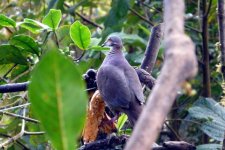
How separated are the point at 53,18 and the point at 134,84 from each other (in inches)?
10.2

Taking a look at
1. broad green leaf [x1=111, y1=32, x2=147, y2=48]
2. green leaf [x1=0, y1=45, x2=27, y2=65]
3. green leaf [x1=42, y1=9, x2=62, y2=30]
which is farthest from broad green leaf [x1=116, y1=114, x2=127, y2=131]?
broad green leaf [x1=111, y1=32, x2=147, y2=48]

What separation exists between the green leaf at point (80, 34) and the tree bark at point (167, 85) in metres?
0.87

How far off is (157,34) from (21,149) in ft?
2.35

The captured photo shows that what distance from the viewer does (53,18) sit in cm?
125

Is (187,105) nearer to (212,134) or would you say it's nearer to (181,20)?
(212,134)

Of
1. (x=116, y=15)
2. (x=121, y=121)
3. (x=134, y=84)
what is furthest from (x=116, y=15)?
(x=121, y=121)

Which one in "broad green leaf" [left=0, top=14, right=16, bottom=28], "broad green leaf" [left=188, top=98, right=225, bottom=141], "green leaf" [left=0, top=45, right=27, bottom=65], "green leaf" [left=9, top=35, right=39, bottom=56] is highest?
"broad green leaf" [left=0, top=14, right=16, bottom=28]

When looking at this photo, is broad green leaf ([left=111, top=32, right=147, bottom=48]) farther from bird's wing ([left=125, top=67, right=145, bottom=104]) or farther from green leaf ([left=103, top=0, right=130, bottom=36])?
bird's wing ([left=125, top=67, right=145, bottom=104])

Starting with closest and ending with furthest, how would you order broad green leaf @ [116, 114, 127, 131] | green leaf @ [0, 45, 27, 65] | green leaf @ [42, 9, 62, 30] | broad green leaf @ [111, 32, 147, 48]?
broad green leaf @ [116, 114, 127, 131] → green leaf @ [42, 9, 62, 30] → green leaf @ [0, 45, 27, 65] → broad green leaf @ [111, 32, 147, 48]

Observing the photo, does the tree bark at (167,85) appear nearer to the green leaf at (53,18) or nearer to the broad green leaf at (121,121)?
the broad green leaf at (121,121)

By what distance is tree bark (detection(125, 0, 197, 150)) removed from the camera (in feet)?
0.78

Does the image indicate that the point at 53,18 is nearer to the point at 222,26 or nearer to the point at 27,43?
the point at 27,43

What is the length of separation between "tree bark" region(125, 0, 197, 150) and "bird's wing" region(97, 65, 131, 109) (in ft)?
2.67

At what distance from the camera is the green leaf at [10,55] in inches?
53.4
